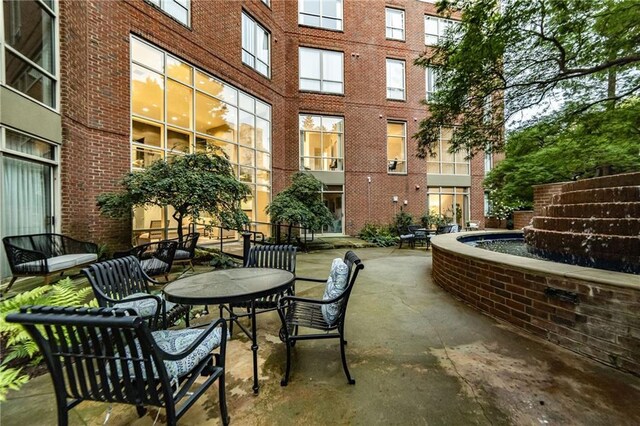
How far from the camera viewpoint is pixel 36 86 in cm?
504

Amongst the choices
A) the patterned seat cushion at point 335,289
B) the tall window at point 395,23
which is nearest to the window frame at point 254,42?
the tall window at point 395,23

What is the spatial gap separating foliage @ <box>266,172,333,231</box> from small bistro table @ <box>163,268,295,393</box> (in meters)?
6.08

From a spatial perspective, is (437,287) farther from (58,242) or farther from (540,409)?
(58,242)

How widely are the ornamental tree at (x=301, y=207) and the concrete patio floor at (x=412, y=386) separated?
600 cm

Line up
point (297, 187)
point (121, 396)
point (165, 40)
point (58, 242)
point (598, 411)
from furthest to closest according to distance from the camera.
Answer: point (297, 187) → point (165, 40) → point (58, 242) → point (598, 411) → point (121, 396)

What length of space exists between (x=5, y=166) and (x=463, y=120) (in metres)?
9.09

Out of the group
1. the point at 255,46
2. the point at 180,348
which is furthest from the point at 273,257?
the point at 255,46

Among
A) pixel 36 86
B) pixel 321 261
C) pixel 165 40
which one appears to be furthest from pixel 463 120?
pixel 36 86

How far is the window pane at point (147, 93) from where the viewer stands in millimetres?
6977

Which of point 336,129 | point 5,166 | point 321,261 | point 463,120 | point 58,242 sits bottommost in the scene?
point 321,261

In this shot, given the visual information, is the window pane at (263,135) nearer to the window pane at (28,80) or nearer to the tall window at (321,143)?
the tall window at (321,143)

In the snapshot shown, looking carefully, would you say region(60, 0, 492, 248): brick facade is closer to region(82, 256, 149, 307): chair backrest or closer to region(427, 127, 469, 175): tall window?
region(427, 127, 469, 175): tall window

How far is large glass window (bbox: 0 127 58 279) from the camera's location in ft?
14.5

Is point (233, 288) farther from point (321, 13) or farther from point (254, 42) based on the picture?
point (321, 13)
